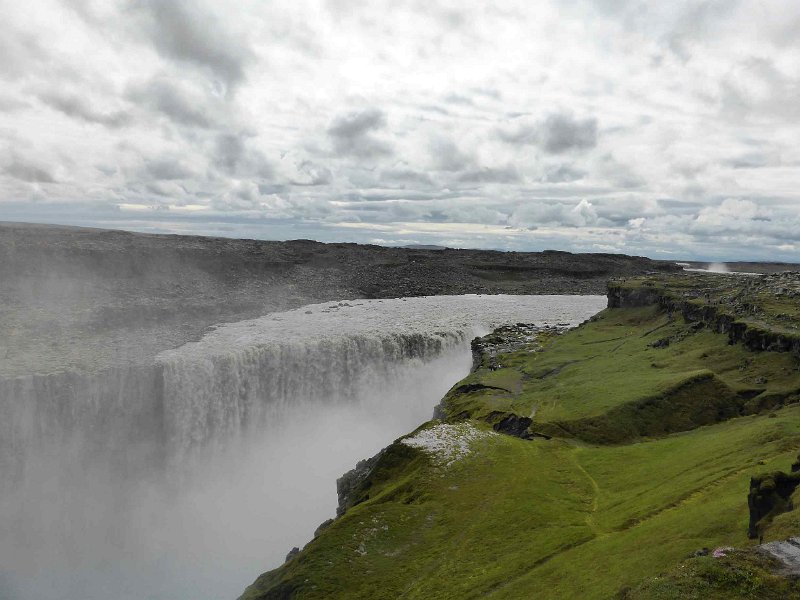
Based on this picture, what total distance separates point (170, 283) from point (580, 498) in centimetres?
11176

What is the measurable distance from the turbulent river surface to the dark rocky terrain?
572cm

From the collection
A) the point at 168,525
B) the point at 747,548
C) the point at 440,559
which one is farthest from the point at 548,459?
the point at 168,525

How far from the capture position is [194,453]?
60156mm

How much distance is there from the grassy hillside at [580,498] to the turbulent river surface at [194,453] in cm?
2276

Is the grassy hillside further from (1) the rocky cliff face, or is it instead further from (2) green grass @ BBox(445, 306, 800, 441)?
(1) the rocky cliff face

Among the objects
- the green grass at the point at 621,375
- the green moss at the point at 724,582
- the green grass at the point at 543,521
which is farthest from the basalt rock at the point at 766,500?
the green grass at the point at 621,375

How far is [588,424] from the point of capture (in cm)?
3575

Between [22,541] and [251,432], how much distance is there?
75.6ft

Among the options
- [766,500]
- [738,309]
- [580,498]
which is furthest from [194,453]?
[738,309]

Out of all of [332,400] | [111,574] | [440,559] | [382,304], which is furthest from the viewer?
[382,304]

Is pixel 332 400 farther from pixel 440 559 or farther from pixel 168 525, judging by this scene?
pixel 440 559

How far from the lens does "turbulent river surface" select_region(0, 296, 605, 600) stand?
1935 inches

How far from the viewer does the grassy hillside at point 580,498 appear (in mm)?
17609

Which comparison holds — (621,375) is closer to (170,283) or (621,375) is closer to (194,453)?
(194,453)
